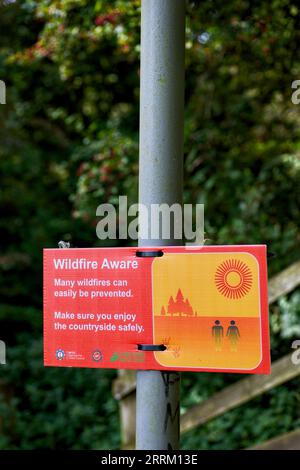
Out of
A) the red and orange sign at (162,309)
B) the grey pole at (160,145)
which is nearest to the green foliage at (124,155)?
the grey pole at (160,145)

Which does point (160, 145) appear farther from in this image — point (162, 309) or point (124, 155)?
point (124, 155)

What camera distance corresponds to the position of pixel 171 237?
221cm

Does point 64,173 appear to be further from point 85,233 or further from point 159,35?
point 159,35

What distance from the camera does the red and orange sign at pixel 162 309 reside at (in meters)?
2.06

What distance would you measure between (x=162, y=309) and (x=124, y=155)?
13.1 feet

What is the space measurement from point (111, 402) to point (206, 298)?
14.9ft

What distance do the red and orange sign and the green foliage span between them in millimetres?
2464

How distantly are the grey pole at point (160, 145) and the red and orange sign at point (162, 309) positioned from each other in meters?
0.09

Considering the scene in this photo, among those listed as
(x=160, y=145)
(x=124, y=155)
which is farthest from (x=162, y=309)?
(x=124, y=155)

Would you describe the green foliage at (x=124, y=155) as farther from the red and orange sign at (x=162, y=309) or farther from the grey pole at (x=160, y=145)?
the red and orange sign at (x=162, y=309)

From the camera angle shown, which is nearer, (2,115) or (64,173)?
(2,115)

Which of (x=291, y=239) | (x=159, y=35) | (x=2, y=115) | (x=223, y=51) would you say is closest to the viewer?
(x=159, y=35)

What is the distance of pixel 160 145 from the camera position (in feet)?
7.14

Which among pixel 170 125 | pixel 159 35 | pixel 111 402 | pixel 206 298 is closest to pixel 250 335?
pixel 206 298
